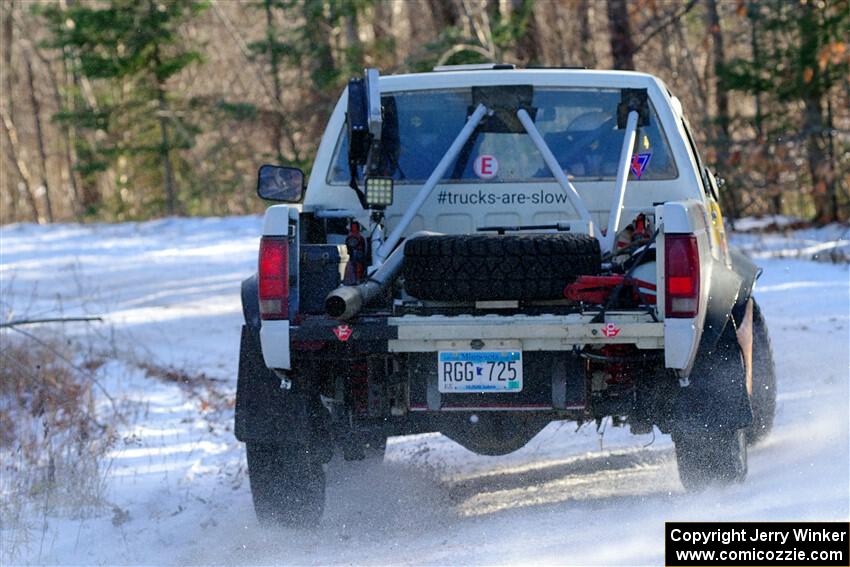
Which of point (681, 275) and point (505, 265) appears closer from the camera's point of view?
point (681, 275)

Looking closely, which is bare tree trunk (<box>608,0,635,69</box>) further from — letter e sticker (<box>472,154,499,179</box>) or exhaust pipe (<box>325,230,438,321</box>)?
exhaust pipe (<box>325,230,438,321</box>)

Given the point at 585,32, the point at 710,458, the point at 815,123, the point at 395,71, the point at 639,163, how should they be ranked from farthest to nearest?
the point at 585,32, the point at 395,71, the point at 815,123, the point at 639,163, the point at 710,458

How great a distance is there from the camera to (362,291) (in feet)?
17.2

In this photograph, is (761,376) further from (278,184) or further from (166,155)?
(166,155)

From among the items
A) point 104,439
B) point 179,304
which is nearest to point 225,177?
point 179,304

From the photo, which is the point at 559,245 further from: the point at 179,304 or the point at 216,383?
the point at 179,304

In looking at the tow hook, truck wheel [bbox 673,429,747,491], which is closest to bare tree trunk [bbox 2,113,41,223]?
the tow hook

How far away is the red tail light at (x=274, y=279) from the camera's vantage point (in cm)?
521

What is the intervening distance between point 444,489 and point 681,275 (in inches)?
89.9

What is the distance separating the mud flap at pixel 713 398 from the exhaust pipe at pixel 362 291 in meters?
1.29

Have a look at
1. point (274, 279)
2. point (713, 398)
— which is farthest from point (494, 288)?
point (713, 398)

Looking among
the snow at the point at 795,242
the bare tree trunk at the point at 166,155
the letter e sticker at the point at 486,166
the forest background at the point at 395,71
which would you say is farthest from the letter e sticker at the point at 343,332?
the bare tree trunk at the point at 166,155

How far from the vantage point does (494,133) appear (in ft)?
21.3
